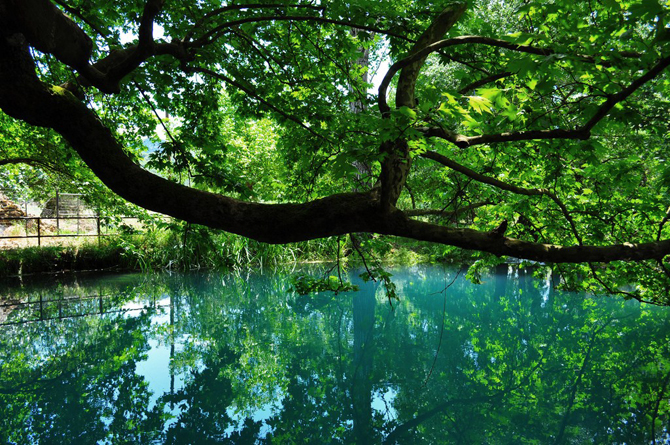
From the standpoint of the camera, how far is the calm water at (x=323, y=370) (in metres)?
3.64

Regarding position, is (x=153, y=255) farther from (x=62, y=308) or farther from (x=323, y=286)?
(x=323, y=286)

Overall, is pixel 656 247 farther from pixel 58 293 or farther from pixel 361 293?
pixel 58 293

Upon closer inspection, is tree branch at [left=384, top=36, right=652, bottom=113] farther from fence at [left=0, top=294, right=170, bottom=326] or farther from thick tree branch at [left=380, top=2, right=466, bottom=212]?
fence at [left=0, top=294, right=170, bottom=326]

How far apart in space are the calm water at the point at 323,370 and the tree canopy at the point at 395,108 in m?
1.46

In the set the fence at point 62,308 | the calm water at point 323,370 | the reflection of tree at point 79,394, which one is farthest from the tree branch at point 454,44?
the fence at point 62,308

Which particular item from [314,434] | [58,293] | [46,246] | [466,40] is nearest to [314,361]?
[314,434]

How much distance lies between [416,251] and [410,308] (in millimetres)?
7539

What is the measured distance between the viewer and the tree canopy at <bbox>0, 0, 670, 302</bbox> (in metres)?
A: 1.97

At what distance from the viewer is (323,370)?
5129mm

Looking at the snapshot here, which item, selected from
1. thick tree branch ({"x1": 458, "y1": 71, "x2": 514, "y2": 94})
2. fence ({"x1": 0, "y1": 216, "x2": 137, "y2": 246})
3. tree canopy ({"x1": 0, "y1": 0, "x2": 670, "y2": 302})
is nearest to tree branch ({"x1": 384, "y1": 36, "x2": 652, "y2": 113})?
tree canopy ({"x1": 0, "y1": 0, "x2": 670, "y2": 302})

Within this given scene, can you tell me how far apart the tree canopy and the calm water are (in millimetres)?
1459

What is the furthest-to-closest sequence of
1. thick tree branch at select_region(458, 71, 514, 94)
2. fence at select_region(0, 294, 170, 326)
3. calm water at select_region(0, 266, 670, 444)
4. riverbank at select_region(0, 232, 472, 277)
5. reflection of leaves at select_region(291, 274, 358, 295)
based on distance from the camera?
riverbank at select_region(0, 232, 472, 277) < fence at select_region(0, 294, 170, 326) < calm water at select_region(0, 266, 670, 444) < reflection of leaves at select_region(291, 274, 358, 295) < thick tree branch at select_region(458, 71, 514, 94)

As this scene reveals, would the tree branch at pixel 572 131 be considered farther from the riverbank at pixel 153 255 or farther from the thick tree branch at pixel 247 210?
the riverbank at pixel 153 255

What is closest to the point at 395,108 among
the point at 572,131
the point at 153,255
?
the point at 572,131
